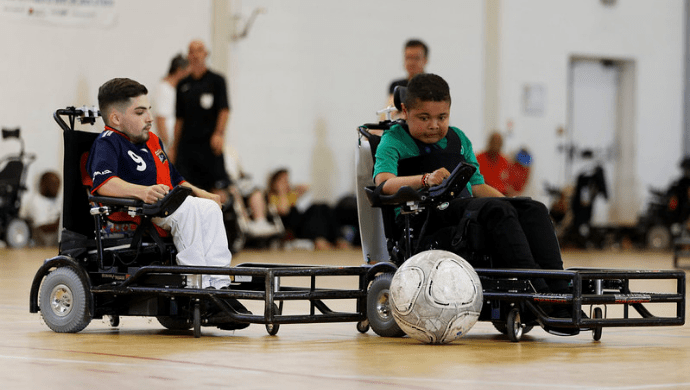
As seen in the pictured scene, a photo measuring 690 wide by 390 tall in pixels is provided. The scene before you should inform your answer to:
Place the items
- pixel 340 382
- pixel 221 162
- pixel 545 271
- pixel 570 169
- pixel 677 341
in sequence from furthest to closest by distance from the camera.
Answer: pixel 570 169 → pixel 221 162 → pixel 677 341 → pixel 545 271 → pixel 340 382

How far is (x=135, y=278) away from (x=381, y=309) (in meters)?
1.06

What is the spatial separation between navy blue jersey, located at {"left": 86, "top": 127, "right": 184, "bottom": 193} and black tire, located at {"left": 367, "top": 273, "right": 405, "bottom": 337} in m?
1.09

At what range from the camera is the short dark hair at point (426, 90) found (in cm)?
502

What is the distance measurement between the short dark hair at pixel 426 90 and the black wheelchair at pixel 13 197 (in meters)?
9.21

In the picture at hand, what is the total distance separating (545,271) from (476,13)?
44.8 feet

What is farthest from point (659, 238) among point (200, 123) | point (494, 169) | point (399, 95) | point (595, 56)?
point (399, 95)

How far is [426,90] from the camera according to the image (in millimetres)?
5027

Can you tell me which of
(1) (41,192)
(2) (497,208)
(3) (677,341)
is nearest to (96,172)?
(2) (497,208)

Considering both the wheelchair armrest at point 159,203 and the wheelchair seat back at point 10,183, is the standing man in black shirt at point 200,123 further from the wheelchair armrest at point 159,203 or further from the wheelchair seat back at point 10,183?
the wheelchair armrest at point 159,203

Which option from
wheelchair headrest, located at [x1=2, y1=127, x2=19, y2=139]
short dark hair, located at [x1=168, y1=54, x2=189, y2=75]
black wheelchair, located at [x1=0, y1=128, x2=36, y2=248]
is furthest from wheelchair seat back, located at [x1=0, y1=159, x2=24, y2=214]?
short dark hair, located at [x1=168, y1=54, x2=189, y2=75]

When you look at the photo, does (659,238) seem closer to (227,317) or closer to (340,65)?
(340,65)

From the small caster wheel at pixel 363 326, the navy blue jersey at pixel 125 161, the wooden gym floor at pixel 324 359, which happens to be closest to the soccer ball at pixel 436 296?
the wooden gym floor at pixel 324 359

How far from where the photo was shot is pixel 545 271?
450cm

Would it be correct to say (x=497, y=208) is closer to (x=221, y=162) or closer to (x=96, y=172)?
(x=96, y=172)
